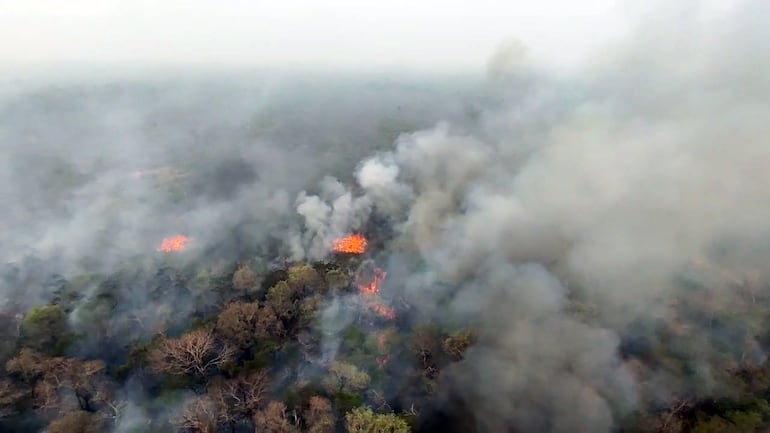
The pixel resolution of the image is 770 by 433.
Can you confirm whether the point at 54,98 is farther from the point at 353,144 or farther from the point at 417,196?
the point at 417,196

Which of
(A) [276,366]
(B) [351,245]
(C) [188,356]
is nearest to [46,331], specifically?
(C) [188,356]

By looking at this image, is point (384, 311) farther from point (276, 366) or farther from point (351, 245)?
point (351, 245)

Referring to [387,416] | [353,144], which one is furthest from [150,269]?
[353,144]

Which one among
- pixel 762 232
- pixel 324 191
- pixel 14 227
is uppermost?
pixel 762 232

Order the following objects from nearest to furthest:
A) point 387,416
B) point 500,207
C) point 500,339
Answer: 1. point 387,416
2. point 500,339
3. point 500,207

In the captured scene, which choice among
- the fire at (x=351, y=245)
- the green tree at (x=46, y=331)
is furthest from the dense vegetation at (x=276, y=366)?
the fire at (x=351, y=245)
